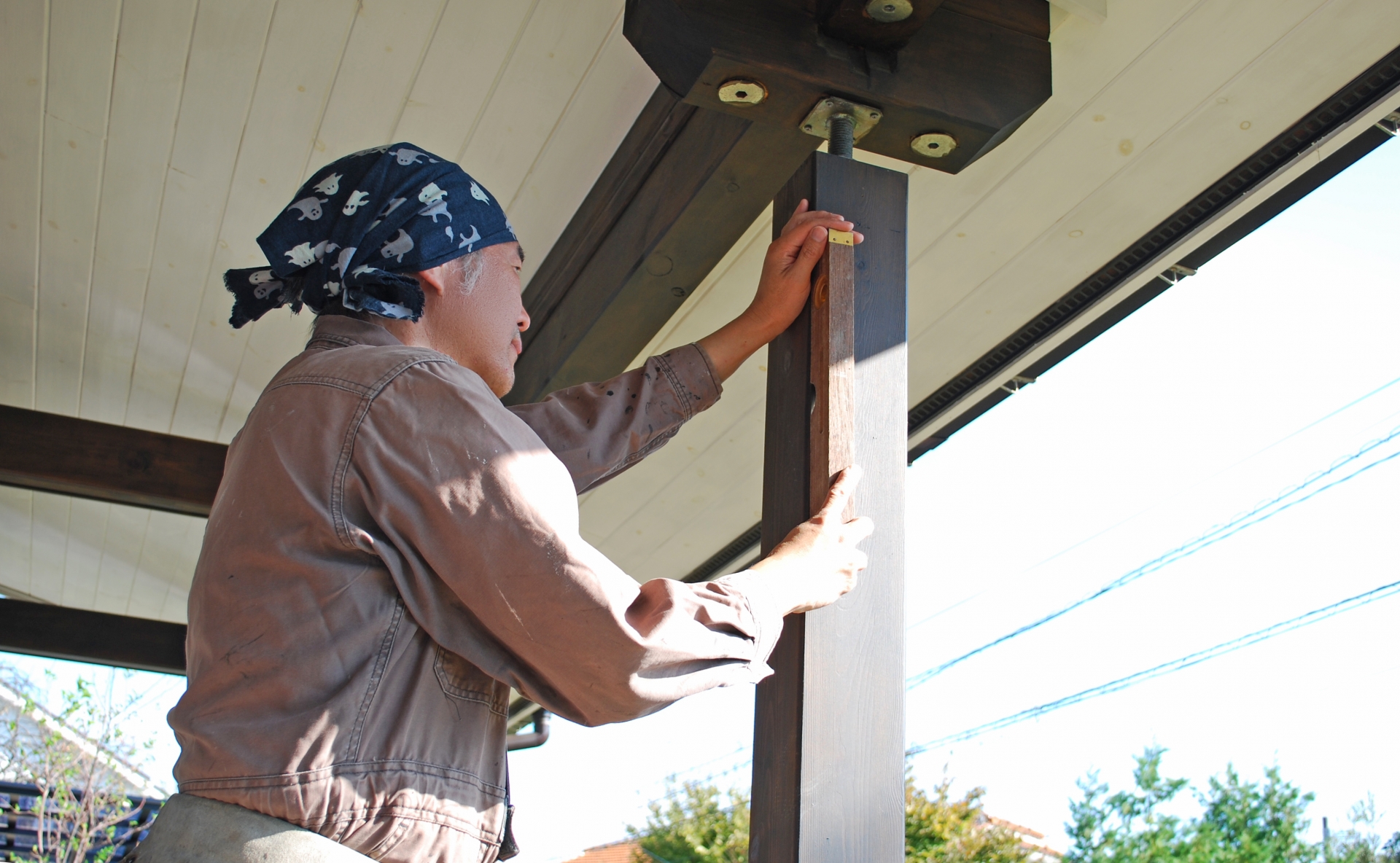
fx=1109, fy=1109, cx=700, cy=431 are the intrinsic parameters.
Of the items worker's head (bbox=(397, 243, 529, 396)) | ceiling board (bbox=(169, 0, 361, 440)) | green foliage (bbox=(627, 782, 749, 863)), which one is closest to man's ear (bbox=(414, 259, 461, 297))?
worker's head (bbox=(397, 243, 529, 396))

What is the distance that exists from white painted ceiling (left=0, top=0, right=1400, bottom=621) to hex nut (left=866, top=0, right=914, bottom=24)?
371 millimetres

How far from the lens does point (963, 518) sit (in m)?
11.9

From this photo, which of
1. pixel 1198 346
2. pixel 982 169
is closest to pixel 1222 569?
pixel 1198 346

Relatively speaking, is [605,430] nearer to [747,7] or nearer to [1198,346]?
[747,7]

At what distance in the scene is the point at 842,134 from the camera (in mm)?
1499

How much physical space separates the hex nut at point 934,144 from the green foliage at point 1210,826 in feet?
27.7

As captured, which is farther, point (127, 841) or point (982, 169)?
point (127, 841)

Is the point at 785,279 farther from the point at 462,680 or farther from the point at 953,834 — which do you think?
the point at 953,834

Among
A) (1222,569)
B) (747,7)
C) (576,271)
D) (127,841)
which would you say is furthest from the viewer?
(1222,569)

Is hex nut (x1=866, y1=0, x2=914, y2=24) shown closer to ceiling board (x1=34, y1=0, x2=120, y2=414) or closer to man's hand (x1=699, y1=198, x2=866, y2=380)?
man's hand (x1=699, y1=198, x2=866, y2=380)

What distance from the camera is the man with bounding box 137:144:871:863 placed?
0.95 meters

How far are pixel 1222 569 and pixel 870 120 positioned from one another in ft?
42.0

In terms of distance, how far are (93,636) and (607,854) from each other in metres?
11.5

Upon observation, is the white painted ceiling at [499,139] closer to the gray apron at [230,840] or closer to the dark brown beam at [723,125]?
the dark brown beam at [723,125]
